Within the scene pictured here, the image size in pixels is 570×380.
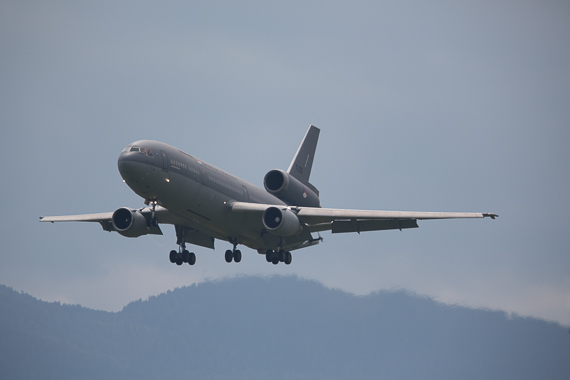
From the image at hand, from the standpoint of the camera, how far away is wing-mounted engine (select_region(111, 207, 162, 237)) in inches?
1383

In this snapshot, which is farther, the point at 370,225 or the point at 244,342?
the point at 244,342

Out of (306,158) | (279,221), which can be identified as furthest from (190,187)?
(306,158)

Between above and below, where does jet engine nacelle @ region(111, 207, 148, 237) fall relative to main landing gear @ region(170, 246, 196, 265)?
above

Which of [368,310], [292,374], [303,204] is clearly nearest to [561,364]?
[368,310]

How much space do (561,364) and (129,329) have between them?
211ft

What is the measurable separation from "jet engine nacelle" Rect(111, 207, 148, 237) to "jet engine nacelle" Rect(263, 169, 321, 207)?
7496 millimetres

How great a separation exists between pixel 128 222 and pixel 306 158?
14050 mm

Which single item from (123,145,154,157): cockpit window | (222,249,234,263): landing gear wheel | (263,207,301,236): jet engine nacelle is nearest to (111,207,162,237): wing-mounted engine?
(222,249,234,263): landing gear wheel

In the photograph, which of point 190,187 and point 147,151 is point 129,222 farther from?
point 147,151

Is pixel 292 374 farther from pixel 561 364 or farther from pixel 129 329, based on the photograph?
pixel 561 364

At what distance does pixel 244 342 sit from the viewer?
340 feet

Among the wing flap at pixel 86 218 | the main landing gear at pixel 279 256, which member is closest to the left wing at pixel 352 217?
the main landing gear at pixel 279 256

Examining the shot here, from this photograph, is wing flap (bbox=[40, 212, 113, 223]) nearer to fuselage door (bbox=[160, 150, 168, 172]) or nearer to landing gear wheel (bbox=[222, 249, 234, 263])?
landing gear wheel (bbox=[222, 249, 234, 263])

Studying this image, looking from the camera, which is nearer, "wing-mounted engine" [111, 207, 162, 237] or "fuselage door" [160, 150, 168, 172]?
"fuselage door" [160, 150, 168, 172]
